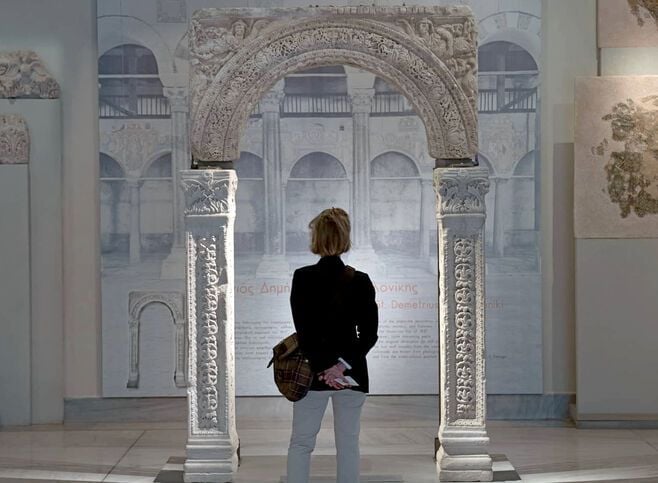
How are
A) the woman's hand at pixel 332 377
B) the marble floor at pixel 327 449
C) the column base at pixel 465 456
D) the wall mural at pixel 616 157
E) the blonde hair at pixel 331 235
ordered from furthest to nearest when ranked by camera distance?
the wall mural at pixel 616 157, the marble floor at pixel 327 449, the column base at pixel 465 456, the blonde hair at pixel 331 235, the woman's hand at pixel 332 377

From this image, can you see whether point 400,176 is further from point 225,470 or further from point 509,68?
point 225,470

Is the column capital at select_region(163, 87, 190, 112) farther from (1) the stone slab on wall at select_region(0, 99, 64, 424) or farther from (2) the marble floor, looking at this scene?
(2) the marble floor

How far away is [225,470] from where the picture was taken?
6.43 m

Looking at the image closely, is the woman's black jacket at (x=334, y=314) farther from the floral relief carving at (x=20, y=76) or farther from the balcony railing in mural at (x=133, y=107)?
the floral relief carving at (x=20, y=76)

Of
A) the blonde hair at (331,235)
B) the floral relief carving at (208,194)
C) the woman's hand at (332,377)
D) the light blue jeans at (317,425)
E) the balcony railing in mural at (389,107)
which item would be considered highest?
the balcony railing in mural at (389,107)

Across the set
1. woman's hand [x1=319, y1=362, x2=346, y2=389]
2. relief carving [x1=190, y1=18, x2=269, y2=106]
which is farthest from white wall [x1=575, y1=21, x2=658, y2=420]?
woman's hand [x1=319, y1=362, x2=346, y2=389]

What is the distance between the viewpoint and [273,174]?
8445mm

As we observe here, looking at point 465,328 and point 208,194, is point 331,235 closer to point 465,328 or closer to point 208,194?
point 208,194

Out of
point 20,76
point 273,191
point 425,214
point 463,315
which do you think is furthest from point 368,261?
point 20,76

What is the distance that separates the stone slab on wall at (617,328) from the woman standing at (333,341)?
3196 mm

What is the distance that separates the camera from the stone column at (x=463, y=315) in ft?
21.1

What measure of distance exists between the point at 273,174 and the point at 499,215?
67.5 inches

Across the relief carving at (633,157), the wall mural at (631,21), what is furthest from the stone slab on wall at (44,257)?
the wall mural at (631,21)

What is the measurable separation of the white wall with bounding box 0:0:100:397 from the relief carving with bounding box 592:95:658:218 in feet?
12.3
